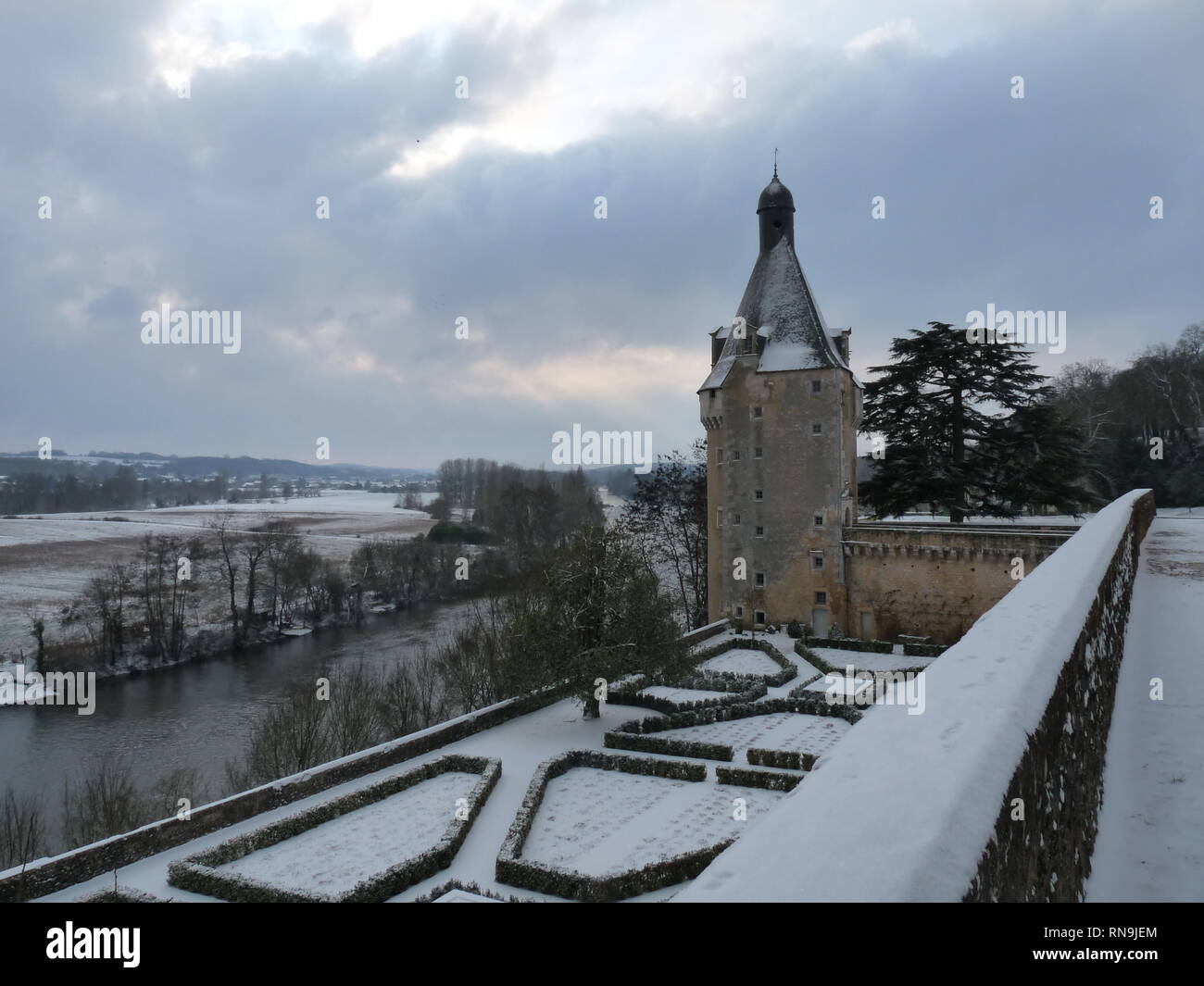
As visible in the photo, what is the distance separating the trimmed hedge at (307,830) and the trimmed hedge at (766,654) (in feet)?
33.5

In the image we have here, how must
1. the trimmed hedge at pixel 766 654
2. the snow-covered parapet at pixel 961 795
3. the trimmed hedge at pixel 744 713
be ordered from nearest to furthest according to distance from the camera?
the snow-covered parapet at pixel 961 795 → the trimmed hedge at pixel 744 713 → the trimmed hedge at pixel 766 654

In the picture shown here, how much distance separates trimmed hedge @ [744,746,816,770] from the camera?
17094 millimetres

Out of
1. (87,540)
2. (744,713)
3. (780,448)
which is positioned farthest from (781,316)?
(87,540)

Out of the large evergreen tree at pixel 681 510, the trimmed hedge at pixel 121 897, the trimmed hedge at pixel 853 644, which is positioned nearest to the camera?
the trimmed hedge at pixel 121 897

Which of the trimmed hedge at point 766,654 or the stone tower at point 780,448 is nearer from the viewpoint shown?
the trimmed hedge at point 766,654

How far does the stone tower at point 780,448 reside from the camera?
31.9 metres

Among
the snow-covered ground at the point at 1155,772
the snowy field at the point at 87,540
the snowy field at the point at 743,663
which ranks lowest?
the snowy field at the point at 743,663

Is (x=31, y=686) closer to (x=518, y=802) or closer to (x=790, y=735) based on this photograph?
(x=518, y=802)

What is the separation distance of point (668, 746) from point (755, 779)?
291 centimetres

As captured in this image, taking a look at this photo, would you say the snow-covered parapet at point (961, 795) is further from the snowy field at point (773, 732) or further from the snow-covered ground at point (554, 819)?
the snowy field at point (773, 732)

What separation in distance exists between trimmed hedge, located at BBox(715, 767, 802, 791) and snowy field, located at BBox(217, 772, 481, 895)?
5.81 m

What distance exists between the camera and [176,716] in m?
30.0

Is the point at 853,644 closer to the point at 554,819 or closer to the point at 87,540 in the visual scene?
the point at 554,819

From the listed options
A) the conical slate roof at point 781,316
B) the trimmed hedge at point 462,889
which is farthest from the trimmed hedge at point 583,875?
the conical slate roof at point 781,316
